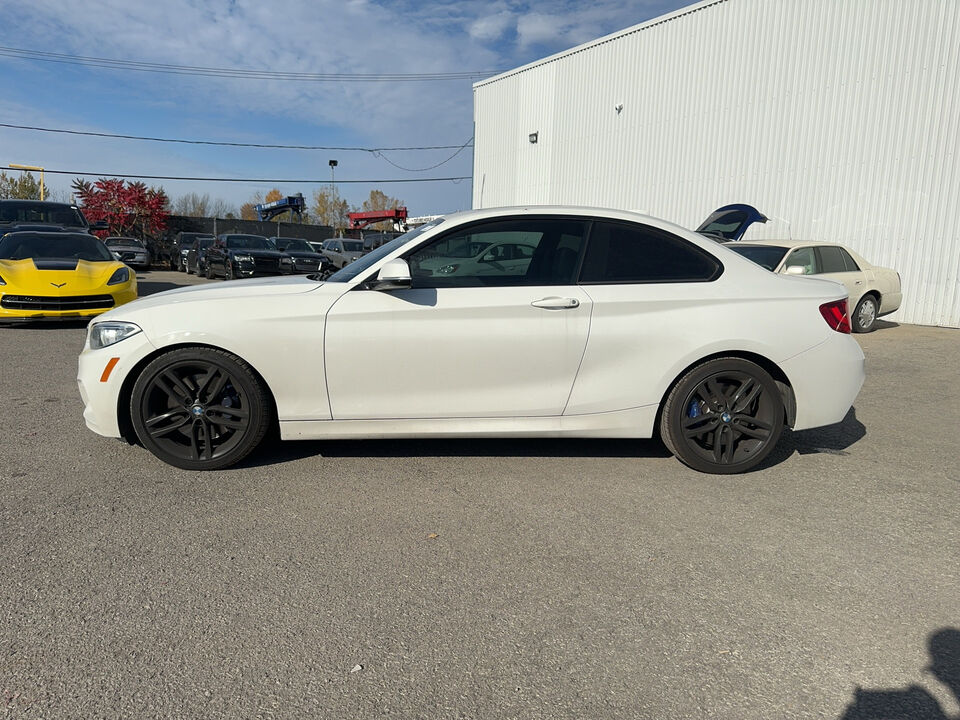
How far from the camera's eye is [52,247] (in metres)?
10.6

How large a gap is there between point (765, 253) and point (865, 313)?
2.52m

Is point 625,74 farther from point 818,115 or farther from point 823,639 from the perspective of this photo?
point 823,639

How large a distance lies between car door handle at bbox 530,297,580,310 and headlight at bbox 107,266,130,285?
26.9 ft

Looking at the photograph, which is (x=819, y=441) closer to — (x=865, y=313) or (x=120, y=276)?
(x=865, y=313)

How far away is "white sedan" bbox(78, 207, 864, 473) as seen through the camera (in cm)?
388

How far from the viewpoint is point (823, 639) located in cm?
250

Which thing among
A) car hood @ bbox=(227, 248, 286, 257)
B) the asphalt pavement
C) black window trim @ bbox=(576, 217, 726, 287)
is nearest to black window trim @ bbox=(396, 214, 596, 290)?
black window trim @ bbox=(576, 217, 726, 287)

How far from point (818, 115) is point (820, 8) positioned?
2130mm

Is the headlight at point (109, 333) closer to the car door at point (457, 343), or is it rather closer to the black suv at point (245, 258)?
the car door at point (457, 343)

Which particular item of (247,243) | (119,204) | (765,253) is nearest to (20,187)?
(119,204)

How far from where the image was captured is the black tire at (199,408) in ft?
12.8

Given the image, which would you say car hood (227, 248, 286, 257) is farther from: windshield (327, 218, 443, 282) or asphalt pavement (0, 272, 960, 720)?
windshield (327, 218, 443, 282)

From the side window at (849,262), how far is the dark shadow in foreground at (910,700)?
9.77 metres

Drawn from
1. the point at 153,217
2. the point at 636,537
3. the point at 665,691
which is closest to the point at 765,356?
the point at 636,537
